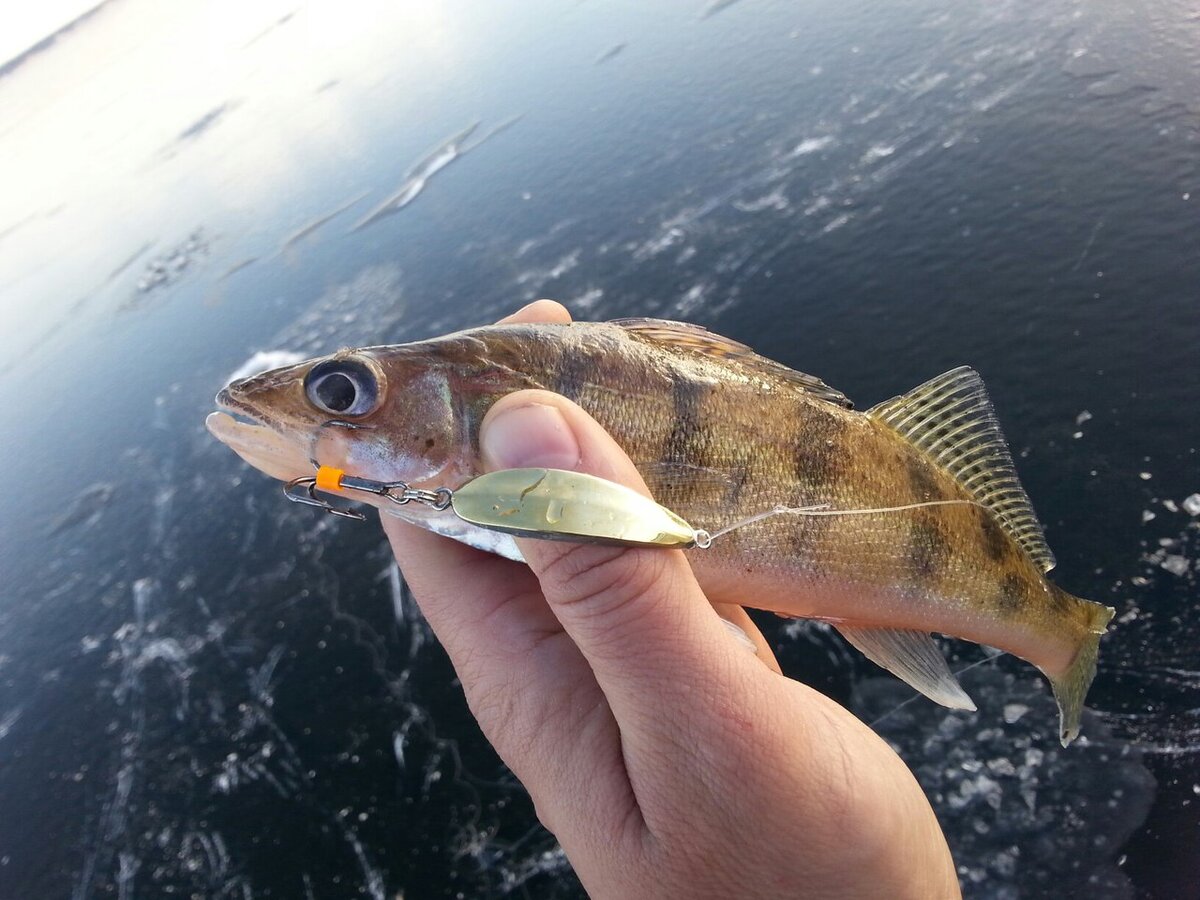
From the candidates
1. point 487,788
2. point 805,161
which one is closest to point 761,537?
point 487,788

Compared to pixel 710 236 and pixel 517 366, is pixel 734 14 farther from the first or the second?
pixel 517 366

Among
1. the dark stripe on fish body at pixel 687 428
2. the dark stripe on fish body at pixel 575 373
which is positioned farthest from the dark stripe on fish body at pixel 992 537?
the dark stripe on fish body at pixel 575 373

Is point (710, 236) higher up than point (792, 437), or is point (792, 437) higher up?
point (792, 437)

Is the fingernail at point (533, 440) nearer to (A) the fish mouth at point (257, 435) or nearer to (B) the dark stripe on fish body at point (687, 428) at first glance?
(B) the dark stripe on fish body at point (687, 428)

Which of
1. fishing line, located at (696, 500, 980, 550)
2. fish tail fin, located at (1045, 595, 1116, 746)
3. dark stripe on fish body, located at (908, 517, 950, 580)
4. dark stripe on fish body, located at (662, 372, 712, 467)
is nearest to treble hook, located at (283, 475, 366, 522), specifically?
dark stripe on fish body, located at (662, 372, 712, 467)

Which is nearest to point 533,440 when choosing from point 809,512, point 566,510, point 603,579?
point 566,510
